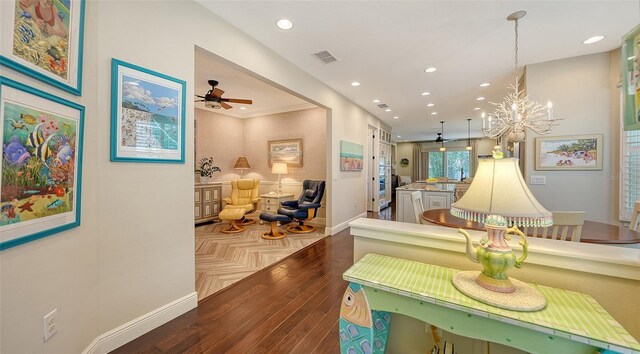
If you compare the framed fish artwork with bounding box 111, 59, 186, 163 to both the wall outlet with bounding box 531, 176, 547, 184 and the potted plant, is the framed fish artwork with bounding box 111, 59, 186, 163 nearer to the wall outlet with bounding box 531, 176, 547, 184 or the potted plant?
the potted plant

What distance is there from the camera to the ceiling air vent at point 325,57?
3.00 metres

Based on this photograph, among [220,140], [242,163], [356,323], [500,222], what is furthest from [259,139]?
[500,222]

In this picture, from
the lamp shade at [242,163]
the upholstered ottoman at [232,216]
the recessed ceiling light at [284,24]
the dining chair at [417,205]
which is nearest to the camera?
the recessed ceiling light at [284,24]

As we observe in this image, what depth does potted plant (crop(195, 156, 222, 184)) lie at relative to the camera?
5370mm

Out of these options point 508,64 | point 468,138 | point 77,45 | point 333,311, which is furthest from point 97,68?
point 468,138

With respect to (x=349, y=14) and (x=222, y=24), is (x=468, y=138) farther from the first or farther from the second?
(x=222, y=24)

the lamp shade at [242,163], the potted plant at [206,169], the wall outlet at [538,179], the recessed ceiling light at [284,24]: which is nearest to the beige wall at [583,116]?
the wall outlet at [538,179]

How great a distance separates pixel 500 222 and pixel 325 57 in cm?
284

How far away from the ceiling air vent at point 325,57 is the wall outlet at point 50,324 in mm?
3220

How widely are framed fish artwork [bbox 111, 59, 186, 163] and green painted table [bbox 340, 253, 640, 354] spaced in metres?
1.67

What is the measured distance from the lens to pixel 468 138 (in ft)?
34.9

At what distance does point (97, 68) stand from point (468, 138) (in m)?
12.3

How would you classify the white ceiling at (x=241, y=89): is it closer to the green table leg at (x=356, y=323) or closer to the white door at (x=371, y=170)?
the white door at (x=371, y=170)

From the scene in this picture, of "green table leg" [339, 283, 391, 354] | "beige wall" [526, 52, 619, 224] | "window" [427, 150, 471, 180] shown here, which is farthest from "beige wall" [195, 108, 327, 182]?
"window" [427, 150, 471, 180]
